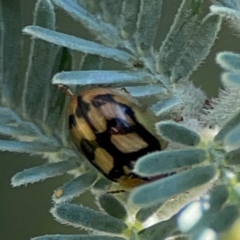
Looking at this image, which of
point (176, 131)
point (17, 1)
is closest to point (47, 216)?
point (17, 1)

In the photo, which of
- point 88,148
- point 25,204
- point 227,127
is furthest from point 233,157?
point 25,204

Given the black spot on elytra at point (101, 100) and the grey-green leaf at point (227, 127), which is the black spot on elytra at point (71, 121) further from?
the grey-green leaf at point (227, 127)

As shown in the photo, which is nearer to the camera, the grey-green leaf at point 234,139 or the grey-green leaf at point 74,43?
the grey-green leaf at point 234,139

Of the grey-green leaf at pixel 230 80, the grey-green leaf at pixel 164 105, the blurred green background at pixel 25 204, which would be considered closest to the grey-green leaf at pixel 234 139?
the grey-green leaf at pixel 230 80

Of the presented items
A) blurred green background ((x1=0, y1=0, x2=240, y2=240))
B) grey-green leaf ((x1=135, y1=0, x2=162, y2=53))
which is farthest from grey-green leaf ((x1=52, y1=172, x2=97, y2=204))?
blurred green background ((x1=0, y1=0, x2=240, y2=240))

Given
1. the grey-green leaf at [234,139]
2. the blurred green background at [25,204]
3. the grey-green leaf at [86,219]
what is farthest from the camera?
the blurred green background at [25,204]

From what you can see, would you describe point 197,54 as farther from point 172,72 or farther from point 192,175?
point 192,175
